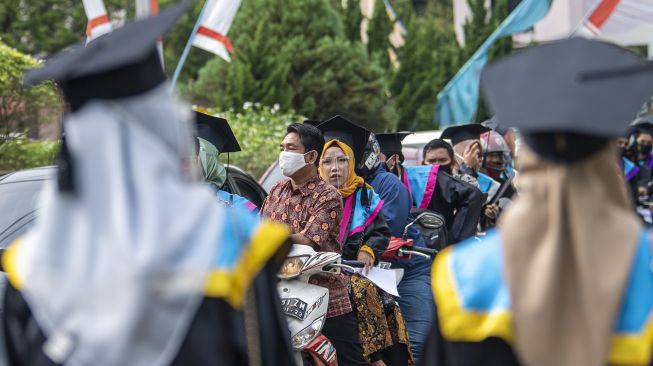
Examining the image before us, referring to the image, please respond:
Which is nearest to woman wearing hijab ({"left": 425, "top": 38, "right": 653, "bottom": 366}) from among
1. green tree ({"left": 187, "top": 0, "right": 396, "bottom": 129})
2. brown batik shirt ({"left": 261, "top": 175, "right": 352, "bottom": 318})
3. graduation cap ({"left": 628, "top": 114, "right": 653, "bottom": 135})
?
brown batik shirt ({"left": 261, "top": 175, "right": 352, "bottom": 318})

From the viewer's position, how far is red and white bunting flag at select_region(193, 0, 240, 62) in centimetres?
1352

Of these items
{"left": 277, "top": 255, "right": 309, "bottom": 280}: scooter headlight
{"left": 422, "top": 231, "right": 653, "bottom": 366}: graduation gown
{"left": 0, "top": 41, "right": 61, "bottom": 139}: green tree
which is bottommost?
{"left": 0, "top": 41, "right": 61, "bottom": 139}: green tree

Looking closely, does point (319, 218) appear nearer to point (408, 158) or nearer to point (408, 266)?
point (408, 266)

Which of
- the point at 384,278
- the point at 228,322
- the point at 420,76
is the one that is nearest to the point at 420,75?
the point at 420,76

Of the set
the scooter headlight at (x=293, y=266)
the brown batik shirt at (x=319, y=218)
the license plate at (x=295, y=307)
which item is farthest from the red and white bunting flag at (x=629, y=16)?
the license plate at (x=295, y=307)

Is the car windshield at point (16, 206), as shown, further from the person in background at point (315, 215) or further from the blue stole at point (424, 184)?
the blue stole at point (424, 184)

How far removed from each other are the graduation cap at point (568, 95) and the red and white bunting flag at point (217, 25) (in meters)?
10.6

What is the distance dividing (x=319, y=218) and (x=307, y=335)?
0.80 metres

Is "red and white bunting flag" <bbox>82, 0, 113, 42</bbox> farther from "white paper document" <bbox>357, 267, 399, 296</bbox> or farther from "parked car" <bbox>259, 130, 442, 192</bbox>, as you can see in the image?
"white paper document" <bbox>357, 267, 399, 296</bbox>

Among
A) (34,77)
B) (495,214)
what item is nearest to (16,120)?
(495,214)

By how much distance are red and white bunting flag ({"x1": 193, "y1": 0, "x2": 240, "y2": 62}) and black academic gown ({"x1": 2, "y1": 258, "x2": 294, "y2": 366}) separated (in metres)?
9.98

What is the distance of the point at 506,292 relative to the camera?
314cm

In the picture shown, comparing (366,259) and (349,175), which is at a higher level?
(349,175)

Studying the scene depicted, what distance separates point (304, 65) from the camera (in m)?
23.5
